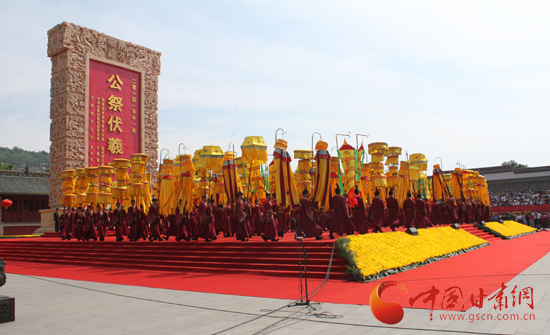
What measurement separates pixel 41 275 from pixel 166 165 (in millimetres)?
6072

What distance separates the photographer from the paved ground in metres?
4.04

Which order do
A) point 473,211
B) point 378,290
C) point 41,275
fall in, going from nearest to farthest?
1. point 378,290
2. point 41,275
3. point 473,211

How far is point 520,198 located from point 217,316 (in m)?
34.2

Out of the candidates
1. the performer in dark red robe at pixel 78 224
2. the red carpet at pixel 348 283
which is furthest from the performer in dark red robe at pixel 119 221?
the red carpet at pixel 348 283

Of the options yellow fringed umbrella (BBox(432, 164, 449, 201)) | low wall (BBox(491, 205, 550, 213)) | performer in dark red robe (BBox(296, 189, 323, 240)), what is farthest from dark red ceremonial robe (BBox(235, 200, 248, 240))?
low wall (BBox(491, 205, 550, 213))

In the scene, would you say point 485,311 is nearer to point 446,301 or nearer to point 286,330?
point 446,301

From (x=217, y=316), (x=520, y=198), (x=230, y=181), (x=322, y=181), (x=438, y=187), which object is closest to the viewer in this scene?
(x=217, y=316)

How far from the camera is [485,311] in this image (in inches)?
177

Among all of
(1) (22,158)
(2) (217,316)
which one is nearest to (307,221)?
(2) (217,316)

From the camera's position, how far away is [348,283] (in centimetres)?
697

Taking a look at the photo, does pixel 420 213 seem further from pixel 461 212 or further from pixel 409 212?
pixel 461 212

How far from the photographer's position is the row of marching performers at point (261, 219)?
957 centimetres

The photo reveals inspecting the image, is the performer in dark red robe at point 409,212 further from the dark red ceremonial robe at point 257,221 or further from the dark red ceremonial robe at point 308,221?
the dark red ceremonial robe at point 257,221

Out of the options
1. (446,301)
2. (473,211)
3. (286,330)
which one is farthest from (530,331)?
(473,211)
